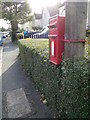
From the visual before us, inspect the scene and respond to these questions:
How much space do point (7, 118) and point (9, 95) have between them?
110 cm

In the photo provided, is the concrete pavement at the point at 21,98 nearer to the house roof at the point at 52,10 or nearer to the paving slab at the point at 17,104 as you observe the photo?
the paving slab at the point at 17,104

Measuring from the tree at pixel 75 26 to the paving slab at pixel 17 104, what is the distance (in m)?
2.04

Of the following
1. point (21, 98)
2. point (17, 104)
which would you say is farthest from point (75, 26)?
point (21, 98)

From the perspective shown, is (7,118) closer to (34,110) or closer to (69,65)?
(34,110)

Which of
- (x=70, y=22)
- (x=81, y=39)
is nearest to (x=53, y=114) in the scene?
(x=81, y=39)

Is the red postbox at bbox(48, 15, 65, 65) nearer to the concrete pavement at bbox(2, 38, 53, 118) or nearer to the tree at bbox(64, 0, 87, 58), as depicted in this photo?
the tree at bbox(64, 0, 87, 58)

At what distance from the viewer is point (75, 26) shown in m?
1.80

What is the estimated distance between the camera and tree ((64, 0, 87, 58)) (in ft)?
5.74

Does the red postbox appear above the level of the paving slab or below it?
above

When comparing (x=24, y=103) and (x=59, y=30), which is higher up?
(x=59, y=30)

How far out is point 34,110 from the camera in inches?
122

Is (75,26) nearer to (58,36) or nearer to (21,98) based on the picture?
(58,36)

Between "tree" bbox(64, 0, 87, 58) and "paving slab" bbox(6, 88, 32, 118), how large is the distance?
2.04m

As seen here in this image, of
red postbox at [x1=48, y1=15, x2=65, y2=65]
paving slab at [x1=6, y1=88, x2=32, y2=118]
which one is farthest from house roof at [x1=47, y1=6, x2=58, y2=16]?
red postbox at [x1=48, y1=15, x2=65, y2=65]
